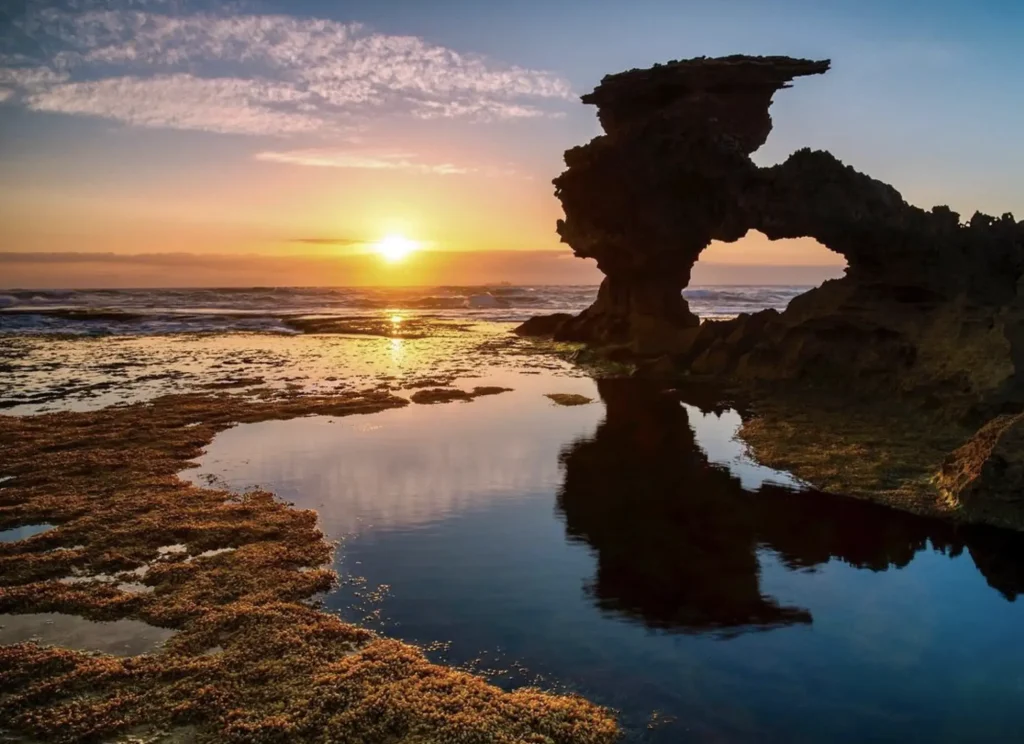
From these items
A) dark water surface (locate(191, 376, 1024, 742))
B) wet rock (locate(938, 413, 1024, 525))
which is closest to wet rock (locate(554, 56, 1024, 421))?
wet rock (locate(938, 413, 1024, 525))

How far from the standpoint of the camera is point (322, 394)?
3216 cm

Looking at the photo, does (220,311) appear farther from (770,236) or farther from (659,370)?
(770,236)

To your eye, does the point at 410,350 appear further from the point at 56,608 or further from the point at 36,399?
the point at 56,608

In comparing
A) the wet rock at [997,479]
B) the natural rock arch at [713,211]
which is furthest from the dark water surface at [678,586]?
the natural rock arch at [713,211]

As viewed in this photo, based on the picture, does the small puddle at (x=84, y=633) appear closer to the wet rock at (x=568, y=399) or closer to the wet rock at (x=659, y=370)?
the wet rock at (x=568, y=399)

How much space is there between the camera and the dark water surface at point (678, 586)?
897cm

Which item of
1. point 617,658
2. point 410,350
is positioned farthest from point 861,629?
point 410,350

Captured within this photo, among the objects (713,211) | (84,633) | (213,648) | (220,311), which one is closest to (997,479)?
(213,648)

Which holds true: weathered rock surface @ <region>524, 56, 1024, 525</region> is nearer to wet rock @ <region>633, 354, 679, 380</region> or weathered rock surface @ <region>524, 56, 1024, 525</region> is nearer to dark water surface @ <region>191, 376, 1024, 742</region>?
wet rock @ <region>633, 354, 679, 380</region>

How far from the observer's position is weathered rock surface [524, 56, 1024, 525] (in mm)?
25703

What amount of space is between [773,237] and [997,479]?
25.5 m

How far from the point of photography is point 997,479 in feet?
50.0

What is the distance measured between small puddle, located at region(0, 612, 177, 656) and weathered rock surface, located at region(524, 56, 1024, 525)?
24.3m

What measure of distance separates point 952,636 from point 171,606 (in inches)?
510
